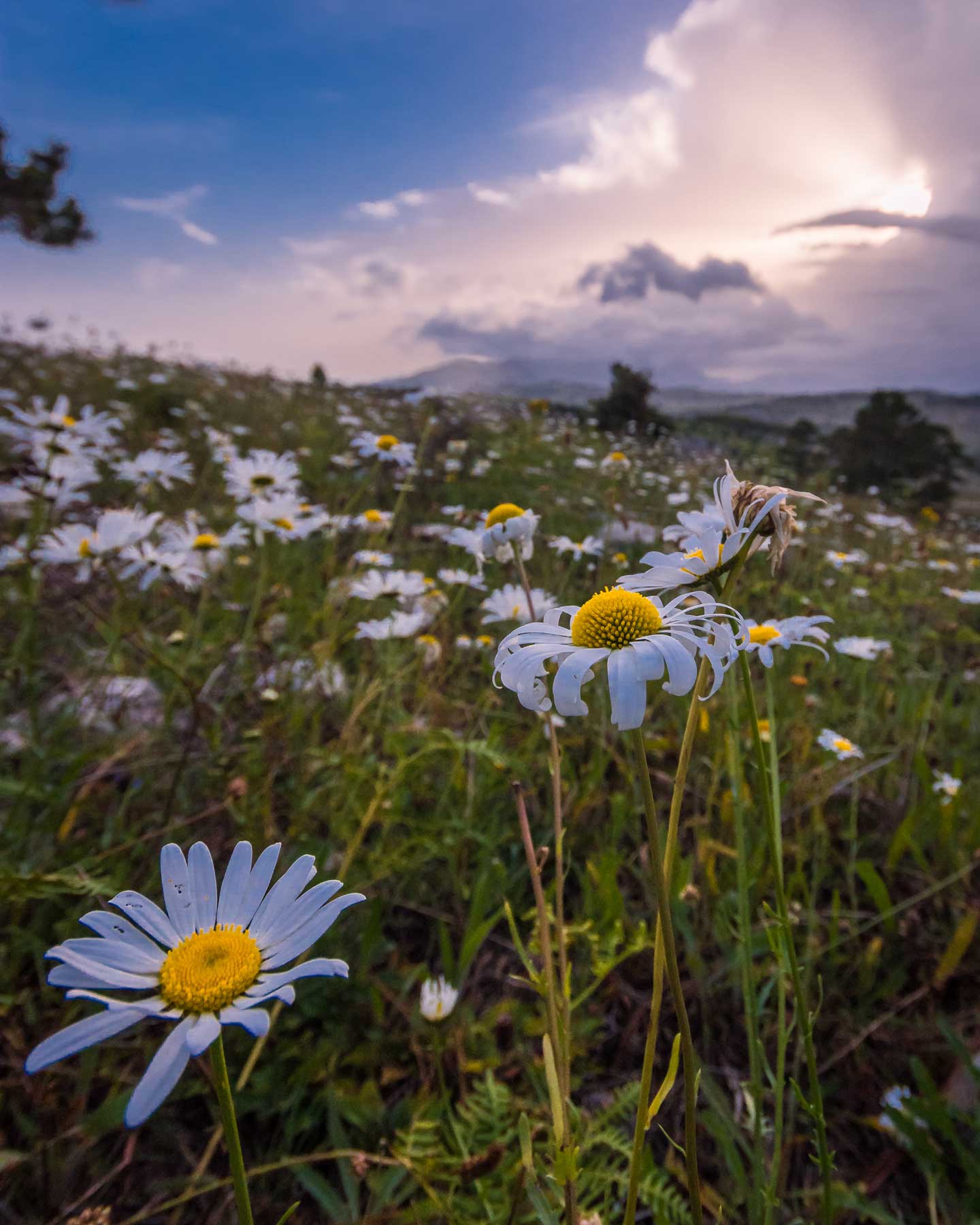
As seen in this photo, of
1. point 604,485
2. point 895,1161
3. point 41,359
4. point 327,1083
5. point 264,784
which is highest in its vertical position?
point 41,359

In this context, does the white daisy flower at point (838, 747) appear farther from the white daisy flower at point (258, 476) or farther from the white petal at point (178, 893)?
the white daisy flower at point (258, 476)

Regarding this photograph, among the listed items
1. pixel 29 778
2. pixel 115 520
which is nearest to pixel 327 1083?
pixel 29 778

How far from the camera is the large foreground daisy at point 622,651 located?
53cm

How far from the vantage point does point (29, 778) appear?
1.38 metres

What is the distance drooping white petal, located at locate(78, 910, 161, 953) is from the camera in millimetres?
488

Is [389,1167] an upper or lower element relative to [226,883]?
lower

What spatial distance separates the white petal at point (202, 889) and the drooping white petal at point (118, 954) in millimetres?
36

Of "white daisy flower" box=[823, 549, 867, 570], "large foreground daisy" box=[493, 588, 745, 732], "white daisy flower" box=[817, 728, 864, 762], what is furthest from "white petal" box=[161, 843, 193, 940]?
"white daisy flower" box=[823, 549, 867, 570]

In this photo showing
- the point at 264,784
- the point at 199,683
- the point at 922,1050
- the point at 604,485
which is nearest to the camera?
the point at 922,1050

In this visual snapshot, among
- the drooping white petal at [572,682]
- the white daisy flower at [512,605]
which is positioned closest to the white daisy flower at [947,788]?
the white daisy flower at [512,605]

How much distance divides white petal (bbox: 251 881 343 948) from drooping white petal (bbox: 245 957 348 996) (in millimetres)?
26

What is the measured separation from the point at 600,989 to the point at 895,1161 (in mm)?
531

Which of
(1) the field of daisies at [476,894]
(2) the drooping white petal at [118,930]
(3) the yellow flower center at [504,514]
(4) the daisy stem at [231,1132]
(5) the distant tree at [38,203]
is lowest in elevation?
(1) the field of daisies at [476,894]

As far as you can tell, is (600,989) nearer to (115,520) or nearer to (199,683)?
(199,683)
